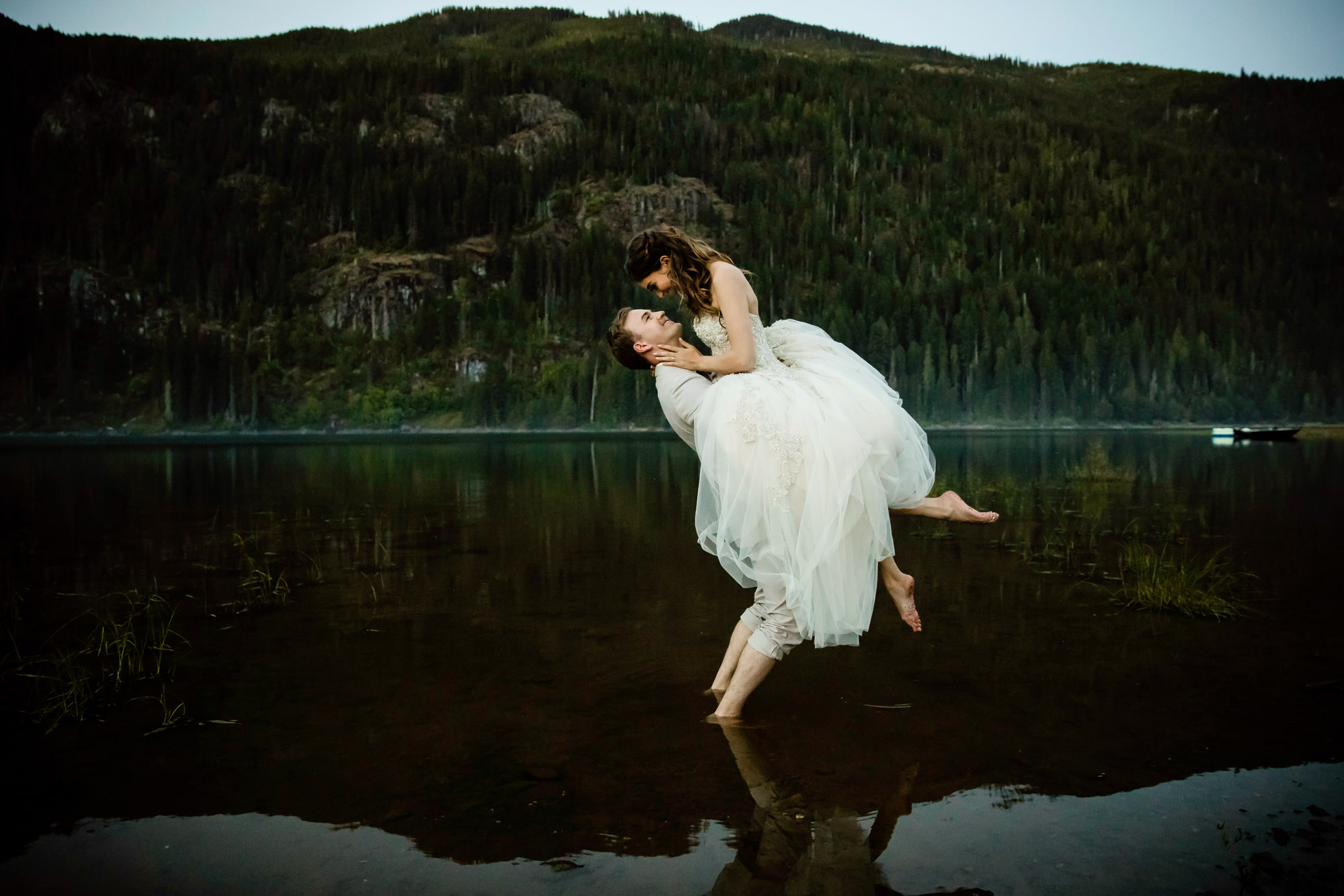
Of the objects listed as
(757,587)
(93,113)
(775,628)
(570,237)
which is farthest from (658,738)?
(93,113)

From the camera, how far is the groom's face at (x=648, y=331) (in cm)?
523

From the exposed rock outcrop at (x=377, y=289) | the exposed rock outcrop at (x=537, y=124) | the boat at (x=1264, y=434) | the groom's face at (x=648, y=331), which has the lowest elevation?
the boat at (x=1264, y=434)

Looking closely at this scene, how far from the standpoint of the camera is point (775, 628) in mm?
4902

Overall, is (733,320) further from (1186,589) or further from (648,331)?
(1186,589)

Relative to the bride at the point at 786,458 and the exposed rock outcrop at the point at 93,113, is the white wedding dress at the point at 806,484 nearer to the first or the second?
the bride at the point at 786,458

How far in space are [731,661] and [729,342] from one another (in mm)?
1828

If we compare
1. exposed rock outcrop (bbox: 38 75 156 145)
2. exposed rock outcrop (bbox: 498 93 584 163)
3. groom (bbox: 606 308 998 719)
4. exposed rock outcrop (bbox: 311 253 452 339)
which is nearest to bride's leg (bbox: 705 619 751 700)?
groom (bbox: 606 308 998 719)

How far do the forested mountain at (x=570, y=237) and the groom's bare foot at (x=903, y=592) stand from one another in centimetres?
10424

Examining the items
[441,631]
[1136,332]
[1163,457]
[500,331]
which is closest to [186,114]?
[500,331]

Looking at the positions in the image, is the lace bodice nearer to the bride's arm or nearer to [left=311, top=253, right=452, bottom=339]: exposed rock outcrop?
the bride's arm

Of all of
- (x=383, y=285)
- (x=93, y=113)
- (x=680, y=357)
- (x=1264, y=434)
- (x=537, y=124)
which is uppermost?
(x=93, y=113)

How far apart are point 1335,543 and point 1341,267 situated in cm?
16094

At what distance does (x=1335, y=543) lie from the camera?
11.3m

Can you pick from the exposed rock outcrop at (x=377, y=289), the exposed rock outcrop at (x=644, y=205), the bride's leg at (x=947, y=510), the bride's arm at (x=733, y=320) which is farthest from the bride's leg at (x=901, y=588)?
the exposed rock outcrop at (x=644, y=205)
